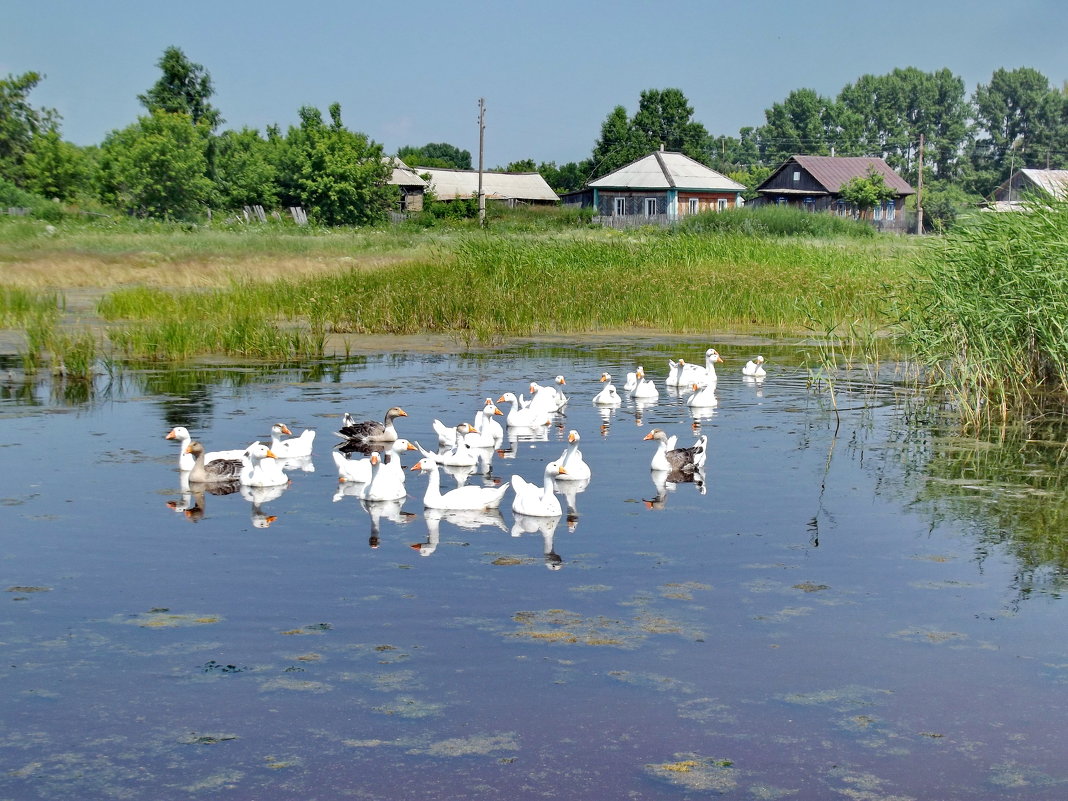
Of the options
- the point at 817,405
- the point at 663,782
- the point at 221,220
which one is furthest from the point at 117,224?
the point at 663,782

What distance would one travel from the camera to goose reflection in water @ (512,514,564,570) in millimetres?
9266

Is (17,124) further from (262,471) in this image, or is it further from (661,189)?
(262,471)

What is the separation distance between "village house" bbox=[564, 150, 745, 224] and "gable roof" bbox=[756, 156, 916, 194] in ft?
25.4

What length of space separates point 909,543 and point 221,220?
4594 centimetres

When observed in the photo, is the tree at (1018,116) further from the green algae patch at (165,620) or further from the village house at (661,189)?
the green algae patch at (165,620)

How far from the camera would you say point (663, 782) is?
5684 millimetres

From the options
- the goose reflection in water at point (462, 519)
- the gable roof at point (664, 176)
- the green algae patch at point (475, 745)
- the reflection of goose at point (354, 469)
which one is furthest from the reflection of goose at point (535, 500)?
the gable roof at point (664, 176)

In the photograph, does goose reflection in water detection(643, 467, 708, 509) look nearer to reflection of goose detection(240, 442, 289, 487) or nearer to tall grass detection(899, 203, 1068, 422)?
reflection of goose detection(240, 442, 289, 487)

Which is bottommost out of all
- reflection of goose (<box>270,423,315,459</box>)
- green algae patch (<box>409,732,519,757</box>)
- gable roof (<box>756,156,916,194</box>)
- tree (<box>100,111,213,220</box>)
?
green algae patch (<box>409,732,519,757</box>)

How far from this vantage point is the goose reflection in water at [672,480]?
11.2 metres

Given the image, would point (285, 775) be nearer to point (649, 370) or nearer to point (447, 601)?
point (447, 601)

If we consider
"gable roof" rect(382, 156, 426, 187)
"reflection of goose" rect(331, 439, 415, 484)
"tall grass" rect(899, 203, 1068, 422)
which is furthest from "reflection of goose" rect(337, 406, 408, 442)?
"gable roof" rect(382, 156, 426, 187)

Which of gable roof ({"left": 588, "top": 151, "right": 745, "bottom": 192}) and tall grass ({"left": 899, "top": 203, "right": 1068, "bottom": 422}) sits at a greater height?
gable roof ({"left": 588, "top": 151, "right": 745, "bottom": 192})

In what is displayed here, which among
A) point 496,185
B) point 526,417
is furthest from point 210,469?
point 496,185
